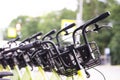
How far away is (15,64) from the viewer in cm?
446

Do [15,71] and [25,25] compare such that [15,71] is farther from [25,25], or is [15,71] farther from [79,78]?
[25,25]

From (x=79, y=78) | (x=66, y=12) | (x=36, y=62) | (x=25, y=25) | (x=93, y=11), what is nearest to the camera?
(x=79, y=78)

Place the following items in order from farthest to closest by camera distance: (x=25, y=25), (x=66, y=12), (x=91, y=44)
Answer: (x=25, y=25) → (x=66, y=12) → (x=91, y=44)

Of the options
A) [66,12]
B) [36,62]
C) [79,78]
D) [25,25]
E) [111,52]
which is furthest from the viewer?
[25,25]

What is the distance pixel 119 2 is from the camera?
145 ft

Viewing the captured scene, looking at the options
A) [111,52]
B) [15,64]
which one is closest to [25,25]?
[111,52]

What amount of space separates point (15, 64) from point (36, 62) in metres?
0.59

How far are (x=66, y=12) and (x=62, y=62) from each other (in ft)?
186

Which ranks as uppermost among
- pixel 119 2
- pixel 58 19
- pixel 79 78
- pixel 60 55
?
pixel 58 19

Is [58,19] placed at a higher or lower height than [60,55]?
higher

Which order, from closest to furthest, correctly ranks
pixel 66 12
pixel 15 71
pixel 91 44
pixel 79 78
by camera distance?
1. pixel 79 78
2. pixel 91 44
3. pixel 15 71
4. pixel 66 12

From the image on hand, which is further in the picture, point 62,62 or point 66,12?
point 66,12

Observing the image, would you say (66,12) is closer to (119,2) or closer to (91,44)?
(119,2)

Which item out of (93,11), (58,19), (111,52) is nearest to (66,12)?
(58,19)
